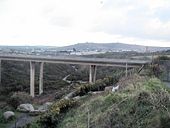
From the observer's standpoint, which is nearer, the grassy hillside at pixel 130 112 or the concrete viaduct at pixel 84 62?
the grassy hillside at pixel 130 112

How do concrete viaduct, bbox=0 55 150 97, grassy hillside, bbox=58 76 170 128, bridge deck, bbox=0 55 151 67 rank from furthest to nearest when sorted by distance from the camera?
concrete viaduct, bbox=0 55 150 97 → bridge deck, bbox=0 55 151 67 → grassy hillside, bbox=58 76 170 128

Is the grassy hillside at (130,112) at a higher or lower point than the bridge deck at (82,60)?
higher

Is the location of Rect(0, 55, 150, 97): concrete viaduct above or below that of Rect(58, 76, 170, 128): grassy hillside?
below

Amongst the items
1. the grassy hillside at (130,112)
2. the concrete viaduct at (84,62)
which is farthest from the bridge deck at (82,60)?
the grassy hillside at (130,112)

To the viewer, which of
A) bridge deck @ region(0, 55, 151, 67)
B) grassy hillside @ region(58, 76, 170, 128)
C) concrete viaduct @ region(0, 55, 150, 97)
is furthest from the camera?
concrete viaduct @ region(0, 55, 150, 97)

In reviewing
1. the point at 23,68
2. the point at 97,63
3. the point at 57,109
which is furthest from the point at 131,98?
the point at 23,68

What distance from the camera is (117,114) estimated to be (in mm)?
15781

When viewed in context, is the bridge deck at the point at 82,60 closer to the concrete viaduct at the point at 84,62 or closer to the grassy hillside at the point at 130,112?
the concrete viaduct at the point at 84,62

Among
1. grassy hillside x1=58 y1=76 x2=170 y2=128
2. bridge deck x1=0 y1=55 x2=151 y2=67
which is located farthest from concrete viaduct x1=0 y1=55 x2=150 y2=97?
grassy hillside x1=58 y1=76 x2=170 y2=128

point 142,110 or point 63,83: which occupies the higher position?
point 142,110

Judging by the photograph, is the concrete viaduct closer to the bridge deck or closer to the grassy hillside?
the bridge deck

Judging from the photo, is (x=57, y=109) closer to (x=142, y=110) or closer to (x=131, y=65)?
(x=142, y=110)

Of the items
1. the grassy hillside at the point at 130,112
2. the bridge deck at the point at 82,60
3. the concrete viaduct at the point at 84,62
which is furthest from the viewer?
the concrete viaduct at the point at 84,62

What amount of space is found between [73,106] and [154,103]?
7.99 m
